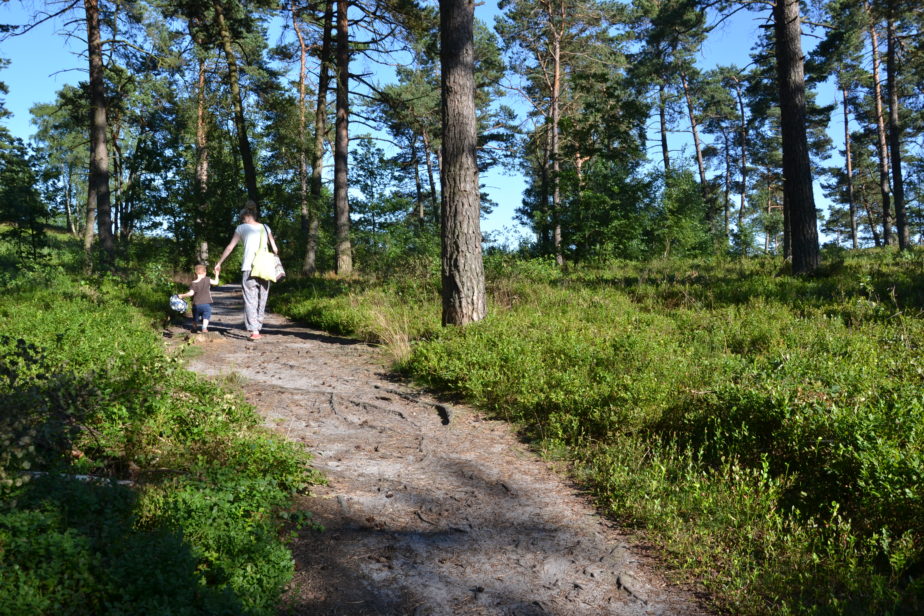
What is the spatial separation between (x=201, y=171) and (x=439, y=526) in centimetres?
2854

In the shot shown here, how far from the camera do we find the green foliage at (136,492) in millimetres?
2396

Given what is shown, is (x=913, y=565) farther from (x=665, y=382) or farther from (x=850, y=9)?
(x=850, y=9)

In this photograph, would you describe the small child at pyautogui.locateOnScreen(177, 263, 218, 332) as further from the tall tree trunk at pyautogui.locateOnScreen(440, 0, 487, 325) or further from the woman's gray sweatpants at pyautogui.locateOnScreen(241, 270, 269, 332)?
the tall tree trunk at pyautogui.locateOnScreen(440, 0, 487, 325)

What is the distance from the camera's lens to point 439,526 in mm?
3674

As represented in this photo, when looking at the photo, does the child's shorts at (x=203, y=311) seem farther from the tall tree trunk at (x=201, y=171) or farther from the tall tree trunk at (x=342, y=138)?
the tall tree trunk at (x=201, y=171)

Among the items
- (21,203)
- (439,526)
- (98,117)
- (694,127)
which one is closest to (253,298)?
Result: (439,526)

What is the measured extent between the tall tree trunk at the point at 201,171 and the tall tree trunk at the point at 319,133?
4.78 metres

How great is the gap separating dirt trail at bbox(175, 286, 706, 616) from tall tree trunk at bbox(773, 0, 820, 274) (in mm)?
8335

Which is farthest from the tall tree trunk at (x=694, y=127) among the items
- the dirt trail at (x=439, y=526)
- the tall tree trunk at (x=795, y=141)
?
the dirt trail at (x=439, y=526)

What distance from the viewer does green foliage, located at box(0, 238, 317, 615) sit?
240 centimetres

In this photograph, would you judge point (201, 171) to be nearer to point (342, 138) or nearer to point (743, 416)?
point (342, 138)

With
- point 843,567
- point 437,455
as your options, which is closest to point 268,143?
point 437,455

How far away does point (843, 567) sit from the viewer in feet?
9.86

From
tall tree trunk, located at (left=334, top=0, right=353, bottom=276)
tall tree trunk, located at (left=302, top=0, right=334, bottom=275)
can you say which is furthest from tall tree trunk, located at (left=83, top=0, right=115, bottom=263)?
tall tree trunk, located at (left=334, top=0, right=353, bottom=276)
